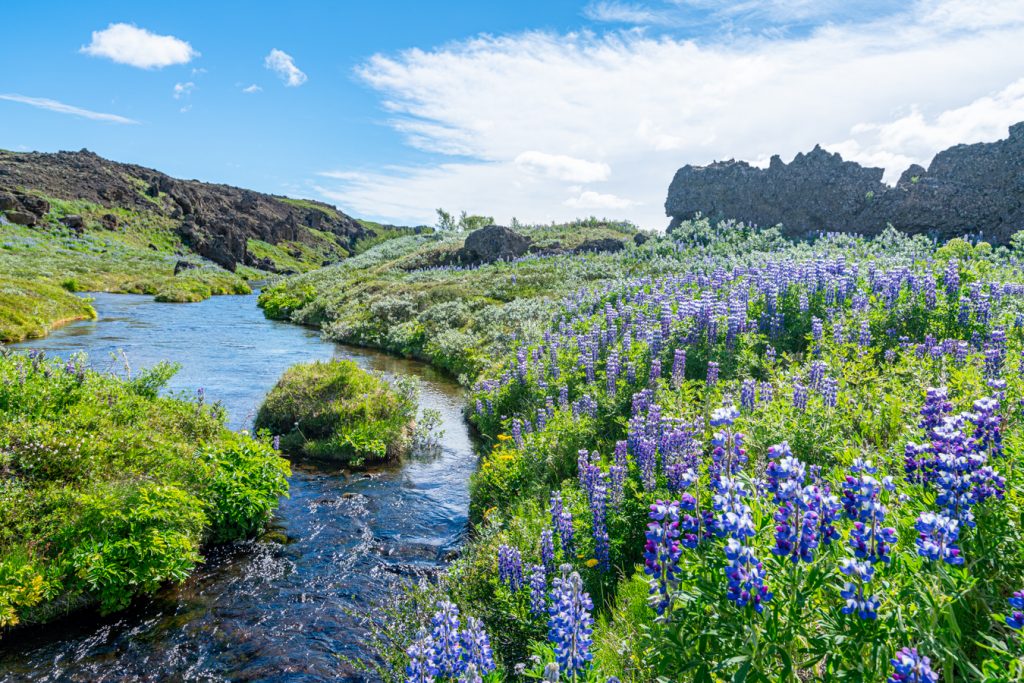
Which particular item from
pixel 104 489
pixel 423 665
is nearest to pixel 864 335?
pixel 423 665

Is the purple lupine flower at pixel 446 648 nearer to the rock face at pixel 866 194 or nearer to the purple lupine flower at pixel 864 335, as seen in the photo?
the purple lupine flower at pixel 864 335

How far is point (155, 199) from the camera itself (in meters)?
134

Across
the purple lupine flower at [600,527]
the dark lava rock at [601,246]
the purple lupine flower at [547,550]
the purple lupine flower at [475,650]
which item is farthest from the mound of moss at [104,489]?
the dark lava rock at [601,246]

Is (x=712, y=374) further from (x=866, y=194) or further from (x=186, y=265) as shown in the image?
(x=186, y=265)

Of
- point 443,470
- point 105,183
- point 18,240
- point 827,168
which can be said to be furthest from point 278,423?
point 105,183

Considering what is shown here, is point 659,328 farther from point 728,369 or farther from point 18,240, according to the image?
point 18,240

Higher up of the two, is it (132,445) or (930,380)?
(930,380)

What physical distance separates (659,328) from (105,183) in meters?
153

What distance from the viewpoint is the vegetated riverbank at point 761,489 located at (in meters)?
2.79

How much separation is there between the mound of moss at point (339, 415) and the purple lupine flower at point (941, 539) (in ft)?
34.0

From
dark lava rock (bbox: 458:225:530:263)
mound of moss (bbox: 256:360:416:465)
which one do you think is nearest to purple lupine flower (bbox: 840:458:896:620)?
mound of moss (bbox: 256:360:416:465)

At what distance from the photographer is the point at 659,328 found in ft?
37.2

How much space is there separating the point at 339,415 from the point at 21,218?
104 meters

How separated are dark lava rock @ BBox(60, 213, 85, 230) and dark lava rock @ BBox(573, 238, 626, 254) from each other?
9188 centimetres
